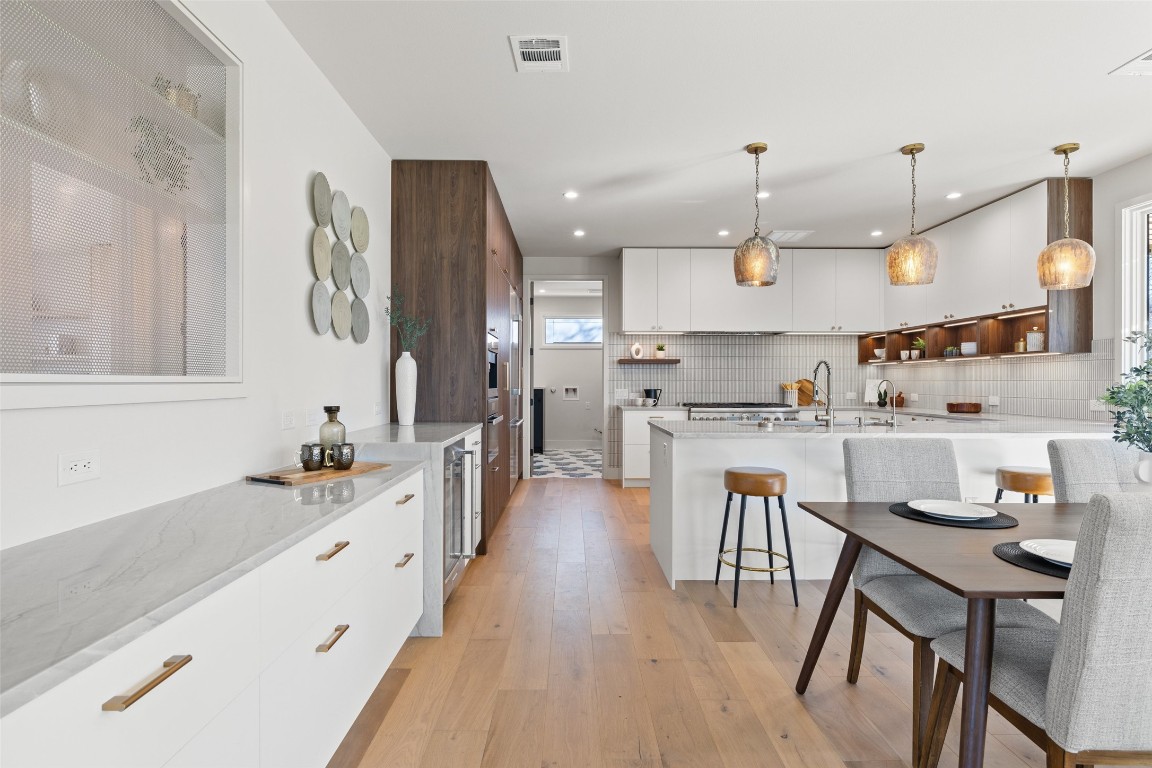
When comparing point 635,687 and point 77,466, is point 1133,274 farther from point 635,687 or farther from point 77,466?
point 77,466

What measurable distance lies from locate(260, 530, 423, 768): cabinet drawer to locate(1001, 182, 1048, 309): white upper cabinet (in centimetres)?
464

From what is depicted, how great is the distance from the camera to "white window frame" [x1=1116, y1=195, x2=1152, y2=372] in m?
3.69

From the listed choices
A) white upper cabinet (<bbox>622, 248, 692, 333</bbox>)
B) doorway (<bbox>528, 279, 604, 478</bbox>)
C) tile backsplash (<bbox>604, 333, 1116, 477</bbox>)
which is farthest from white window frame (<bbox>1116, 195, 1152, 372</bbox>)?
doorway (<bbox>528, 279, 604, 478</bbox>)

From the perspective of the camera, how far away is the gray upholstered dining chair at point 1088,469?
2.34 meters

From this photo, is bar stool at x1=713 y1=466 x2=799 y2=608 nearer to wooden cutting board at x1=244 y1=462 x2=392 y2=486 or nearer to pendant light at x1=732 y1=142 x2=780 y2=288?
pendant light at x1=732 y1=142 x2=780 y2=288

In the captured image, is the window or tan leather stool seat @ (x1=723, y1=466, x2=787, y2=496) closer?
tan leather stool seat @ (x1=723, y1=466, x2=787, y2=496)

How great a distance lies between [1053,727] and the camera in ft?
3.97

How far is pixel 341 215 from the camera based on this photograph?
2857 mm

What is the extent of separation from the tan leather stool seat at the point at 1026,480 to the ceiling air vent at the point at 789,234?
3116 mm

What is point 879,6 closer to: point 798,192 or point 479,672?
point 798,192

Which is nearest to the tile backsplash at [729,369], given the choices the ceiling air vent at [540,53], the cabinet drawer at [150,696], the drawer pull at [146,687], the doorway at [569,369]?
the doorway at [569,369]

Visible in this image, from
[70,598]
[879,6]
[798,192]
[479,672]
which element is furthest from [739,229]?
[70,598]

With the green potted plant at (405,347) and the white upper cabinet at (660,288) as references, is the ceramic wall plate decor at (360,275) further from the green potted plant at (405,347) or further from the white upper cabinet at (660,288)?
the white upper cabinet at (660,288)

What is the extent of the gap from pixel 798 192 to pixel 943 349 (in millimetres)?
2380
